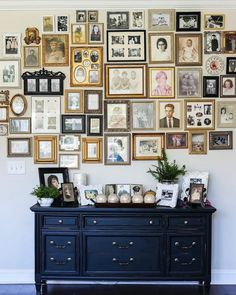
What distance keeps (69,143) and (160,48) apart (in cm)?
130

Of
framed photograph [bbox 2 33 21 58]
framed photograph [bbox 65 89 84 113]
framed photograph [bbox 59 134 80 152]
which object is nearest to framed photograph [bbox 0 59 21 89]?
framed photograph [bbox 2 33 21 58]

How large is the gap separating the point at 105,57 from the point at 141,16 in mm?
537

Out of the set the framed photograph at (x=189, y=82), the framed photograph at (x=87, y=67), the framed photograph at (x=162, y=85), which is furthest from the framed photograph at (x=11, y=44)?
the framed photograph at (x=189, y=82)

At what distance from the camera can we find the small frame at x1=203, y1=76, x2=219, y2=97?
362cm

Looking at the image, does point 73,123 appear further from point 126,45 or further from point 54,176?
point 126,45

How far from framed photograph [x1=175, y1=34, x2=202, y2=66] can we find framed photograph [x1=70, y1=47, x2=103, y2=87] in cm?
79

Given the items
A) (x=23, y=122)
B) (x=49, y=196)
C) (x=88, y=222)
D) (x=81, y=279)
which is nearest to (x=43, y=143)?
(x=23, y=122)

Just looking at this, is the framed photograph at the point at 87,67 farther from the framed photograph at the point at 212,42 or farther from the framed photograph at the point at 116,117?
the framed photograph at the point at 212,42

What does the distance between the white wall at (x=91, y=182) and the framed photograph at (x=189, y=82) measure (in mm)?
552

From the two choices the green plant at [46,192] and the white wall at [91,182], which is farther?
the white wall at [91,182]

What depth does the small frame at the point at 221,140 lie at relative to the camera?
3623 millimetres

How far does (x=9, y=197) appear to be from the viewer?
12.0 feet

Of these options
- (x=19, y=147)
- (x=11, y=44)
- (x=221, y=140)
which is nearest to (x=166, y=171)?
(x=221, y=140)

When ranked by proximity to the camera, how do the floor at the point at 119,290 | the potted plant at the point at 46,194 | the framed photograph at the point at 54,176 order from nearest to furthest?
the potted plant at the point at 46,194, the floor at the point at 119,290, the framed photograph at the point at 54,176
